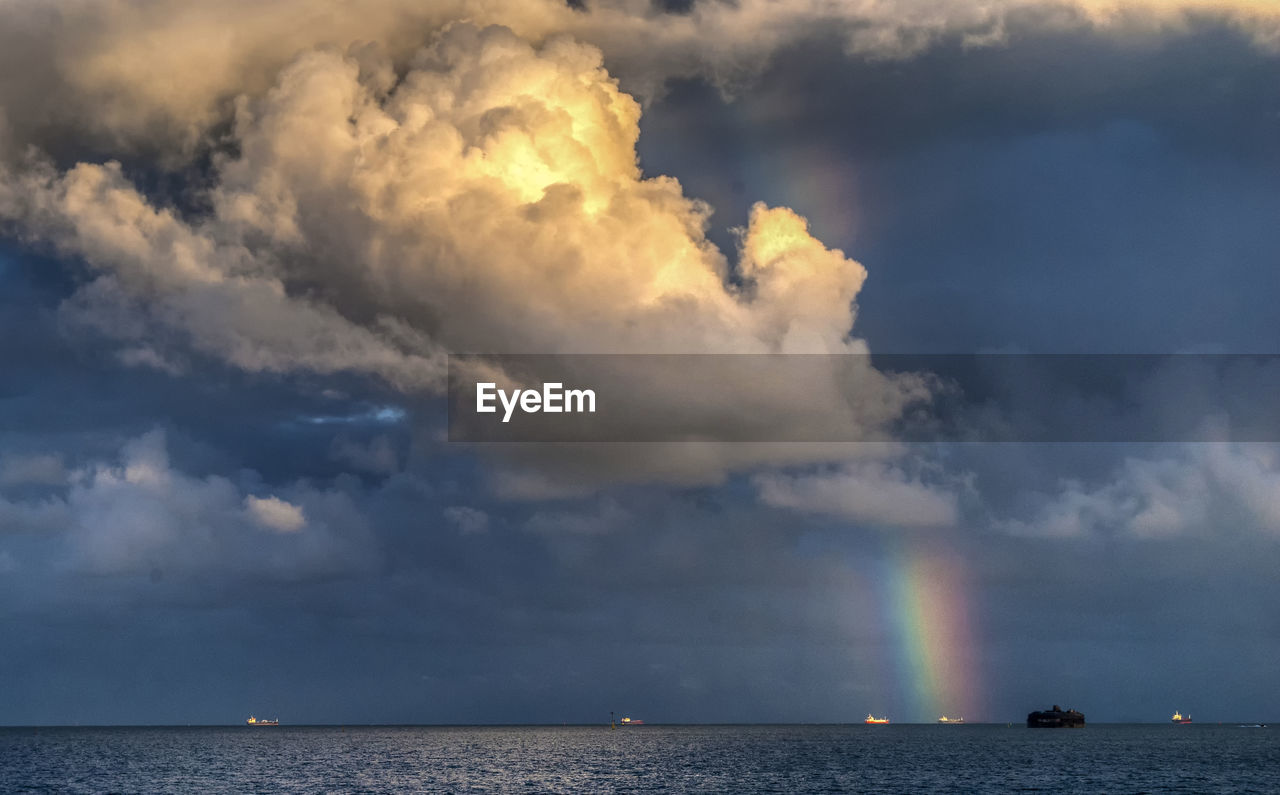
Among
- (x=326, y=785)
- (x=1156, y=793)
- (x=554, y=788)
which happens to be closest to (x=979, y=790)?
(x=1156, y=793)

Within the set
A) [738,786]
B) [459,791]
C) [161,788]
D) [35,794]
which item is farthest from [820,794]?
[35,794]

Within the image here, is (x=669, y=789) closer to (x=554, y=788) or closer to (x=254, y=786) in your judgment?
(x=554, y=788)

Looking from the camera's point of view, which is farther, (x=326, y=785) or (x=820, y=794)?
(x=326, y=785)

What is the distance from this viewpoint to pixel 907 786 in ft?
636

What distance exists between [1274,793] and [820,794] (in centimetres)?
7027

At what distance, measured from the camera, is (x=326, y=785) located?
198000 millimetres

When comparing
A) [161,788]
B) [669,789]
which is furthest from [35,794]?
[669,789]

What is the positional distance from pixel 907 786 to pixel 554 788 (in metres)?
55.4

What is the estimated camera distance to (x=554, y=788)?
632 ft

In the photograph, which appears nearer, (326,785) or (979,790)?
(979,790)

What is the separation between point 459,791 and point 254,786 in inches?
1422

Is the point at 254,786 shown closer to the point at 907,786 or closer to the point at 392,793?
the point at 392,793

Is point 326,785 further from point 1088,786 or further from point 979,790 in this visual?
point 1088,786

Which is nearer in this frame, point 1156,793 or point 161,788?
point 1156,793
